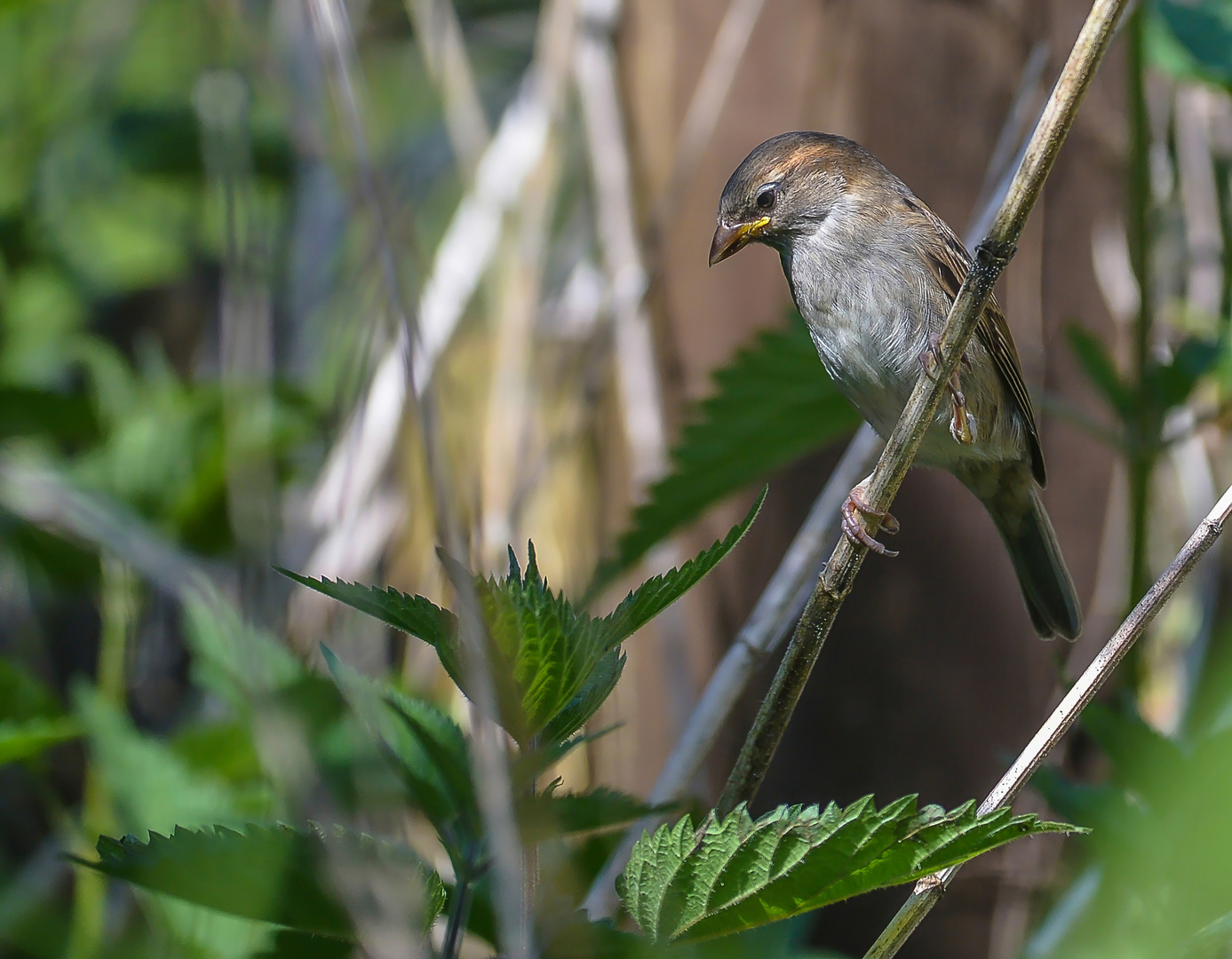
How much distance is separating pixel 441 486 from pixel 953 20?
6.10ft

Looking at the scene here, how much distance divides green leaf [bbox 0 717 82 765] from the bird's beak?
3.86ft

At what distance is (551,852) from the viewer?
35.0 inches

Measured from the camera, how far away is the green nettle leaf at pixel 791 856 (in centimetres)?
79

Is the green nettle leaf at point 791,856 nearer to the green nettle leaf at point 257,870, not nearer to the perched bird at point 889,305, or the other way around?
the green nettle leaf at point 257,870

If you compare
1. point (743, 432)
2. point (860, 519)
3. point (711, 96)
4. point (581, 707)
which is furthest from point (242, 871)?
point (711, 96)

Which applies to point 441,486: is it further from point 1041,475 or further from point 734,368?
point 1041,475

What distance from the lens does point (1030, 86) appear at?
1.89 meters

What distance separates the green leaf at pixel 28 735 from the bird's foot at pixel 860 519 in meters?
0.87

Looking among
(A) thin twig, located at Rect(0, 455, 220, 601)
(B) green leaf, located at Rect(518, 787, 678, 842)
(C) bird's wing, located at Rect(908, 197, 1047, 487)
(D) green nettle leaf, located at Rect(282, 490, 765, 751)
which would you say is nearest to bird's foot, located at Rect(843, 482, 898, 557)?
(D) green nettle leaf, located at Rect(282, 490, 765, 751)

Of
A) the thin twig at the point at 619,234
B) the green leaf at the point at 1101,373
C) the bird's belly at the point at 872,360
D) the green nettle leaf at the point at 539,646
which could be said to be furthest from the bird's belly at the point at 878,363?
the green nettle leaf at the point at 539,646

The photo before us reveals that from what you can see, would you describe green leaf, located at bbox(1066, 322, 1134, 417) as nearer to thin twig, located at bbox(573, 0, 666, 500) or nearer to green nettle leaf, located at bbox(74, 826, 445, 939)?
thin twig, located at bbox(573, 0, 666, 500)

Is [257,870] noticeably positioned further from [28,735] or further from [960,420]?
[960,420]

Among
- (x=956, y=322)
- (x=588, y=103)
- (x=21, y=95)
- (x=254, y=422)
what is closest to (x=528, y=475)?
(x=254, y=422)

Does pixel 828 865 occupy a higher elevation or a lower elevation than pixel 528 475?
lower
